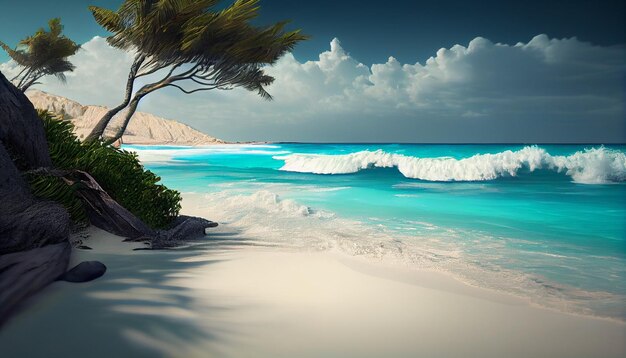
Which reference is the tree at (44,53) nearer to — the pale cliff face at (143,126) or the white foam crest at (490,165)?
the white foam crest at (490,165)

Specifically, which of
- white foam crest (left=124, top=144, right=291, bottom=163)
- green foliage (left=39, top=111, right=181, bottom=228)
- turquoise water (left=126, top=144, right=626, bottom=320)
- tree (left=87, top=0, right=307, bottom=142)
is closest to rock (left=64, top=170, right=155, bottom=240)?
green foliage (left=39, top=111, right=181, bottom=228)

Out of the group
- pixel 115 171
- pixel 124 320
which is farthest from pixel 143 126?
pixel 124 320

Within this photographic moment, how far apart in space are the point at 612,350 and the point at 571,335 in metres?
0.21

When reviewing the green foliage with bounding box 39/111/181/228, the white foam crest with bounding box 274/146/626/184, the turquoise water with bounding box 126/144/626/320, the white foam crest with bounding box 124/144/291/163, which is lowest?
the turquoise water with bounding box 126/144/626/320

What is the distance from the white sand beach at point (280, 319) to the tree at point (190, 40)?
20.2 feet

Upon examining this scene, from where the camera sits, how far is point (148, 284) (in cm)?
285

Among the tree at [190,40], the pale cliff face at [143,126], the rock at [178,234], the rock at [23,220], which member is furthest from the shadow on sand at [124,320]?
the pale cliff face at [143,126]

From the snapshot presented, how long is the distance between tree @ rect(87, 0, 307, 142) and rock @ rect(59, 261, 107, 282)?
19.0 feet

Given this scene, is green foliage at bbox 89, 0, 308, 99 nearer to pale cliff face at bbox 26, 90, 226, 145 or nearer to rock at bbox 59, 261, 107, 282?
rock at bbox 59, 261, 107, 282

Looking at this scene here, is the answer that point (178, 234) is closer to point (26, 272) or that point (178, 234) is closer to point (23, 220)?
point (23, 220)

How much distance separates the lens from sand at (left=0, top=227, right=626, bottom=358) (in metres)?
2.05

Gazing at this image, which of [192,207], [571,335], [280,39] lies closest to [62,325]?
[571,335]

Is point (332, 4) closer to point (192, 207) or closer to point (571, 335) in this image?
point (192, 207)

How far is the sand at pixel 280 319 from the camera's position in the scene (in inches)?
80.8
